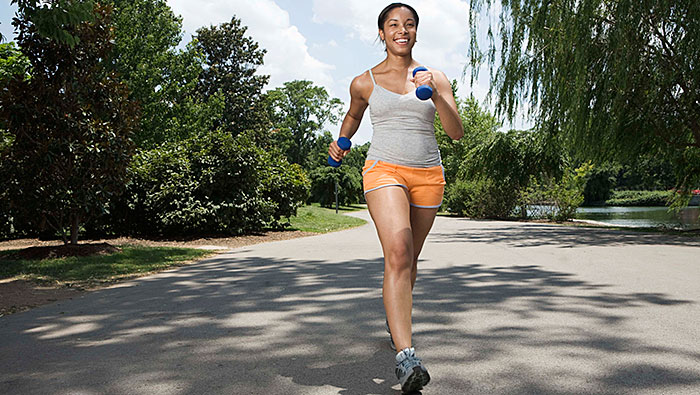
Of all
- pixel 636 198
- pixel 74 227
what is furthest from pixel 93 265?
pixel 636 198

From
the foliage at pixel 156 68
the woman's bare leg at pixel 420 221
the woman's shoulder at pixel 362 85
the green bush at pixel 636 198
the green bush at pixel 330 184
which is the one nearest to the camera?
the woman's bare leg at pixel 420 221

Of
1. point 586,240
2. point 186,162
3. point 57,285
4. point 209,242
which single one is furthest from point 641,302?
point 186,162

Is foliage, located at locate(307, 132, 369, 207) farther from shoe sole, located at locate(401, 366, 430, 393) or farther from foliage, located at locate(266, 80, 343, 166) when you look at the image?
shoe sole, located at locate(401, 366, 430, 393)

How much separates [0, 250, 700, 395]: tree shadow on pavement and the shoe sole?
186 mm

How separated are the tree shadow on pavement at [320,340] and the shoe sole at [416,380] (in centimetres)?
19

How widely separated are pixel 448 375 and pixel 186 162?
44.1 feet

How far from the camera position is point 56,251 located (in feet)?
34.1

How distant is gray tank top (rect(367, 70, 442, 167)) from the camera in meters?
3.36

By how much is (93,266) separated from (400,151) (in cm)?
736

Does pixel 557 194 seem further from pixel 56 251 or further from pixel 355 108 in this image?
pixel 355 108

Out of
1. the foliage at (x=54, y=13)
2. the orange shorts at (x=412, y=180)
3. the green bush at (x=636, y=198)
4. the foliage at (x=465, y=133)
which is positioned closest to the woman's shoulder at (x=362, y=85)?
the orange shorts at (x=412, y=180)

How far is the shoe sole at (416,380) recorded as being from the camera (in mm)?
2725

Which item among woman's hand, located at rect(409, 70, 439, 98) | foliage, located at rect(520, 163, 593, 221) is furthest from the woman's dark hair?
foliage, located at rect(520, 163, 593, 221)

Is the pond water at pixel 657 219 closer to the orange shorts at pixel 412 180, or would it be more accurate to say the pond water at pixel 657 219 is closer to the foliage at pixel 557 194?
the foliage at pixel 557 194
